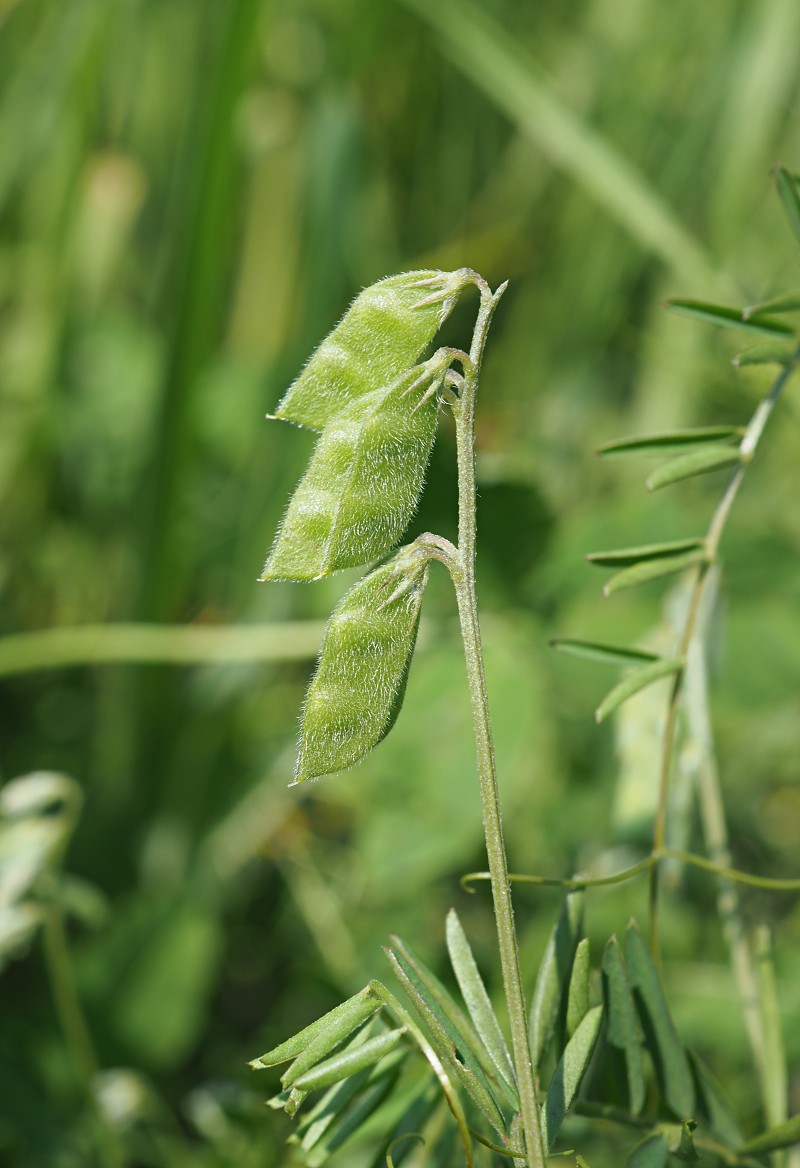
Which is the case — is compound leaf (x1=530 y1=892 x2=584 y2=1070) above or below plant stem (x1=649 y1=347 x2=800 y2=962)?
below

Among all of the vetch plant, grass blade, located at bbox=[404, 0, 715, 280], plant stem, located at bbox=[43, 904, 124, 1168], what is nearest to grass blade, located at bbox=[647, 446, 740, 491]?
the vetch plant

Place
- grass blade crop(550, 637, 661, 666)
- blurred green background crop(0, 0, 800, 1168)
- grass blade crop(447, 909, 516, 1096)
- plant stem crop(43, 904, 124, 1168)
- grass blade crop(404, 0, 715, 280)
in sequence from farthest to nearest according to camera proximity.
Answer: grass blade crop(404, 0, 715, 280), blurred green background crop(0, 0, 800, 1168), plant stem crop(43, 904, 124, 1168), grass blade crop(550, 637, 661, 666), grass blade crop(447, 909, 516, 1096)

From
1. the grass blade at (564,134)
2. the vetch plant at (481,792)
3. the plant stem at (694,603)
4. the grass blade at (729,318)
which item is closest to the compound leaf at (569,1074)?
the vetch plant at (481,792)

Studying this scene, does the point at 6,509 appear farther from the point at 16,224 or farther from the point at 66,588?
the point at 16,224

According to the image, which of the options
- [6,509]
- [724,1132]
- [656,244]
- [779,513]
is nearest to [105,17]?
[6,509]

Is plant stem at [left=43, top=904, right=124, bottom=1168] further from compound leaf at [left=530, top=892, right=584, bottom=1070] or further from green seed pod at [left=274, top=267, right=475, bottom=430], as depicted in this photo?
green seed pod at [left=274, top=267, right=475, bottom=430]

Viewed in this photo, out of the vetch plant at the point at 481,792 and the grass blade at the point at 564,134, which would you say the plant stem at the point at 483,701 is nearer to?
the vetch plant at the point at 481,792

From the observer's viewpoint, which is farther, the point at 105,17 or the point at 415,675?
the point at 105,17
